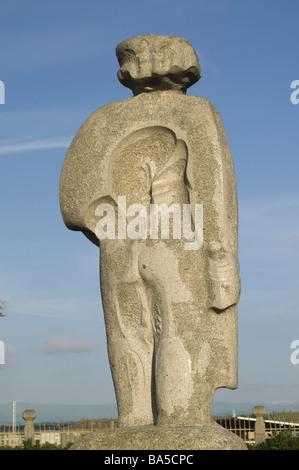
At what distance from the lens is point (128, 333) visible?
6375mm

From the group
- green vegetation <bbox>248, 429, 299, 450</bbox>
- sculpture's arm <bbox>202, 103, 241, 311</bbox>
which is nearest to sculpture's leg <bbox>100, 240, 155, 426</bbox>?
sculpture's arm <bbox>202, 103, 241, 311</bbox>

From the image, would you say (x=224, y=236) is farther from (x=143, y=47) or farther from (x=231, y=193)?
(x=143, y=47)

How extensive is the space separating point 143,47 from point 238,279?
228cm

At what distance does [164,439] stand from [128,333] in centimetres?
115

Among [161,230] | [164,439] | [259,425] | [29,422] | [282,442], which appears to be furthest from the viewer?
[29,422]

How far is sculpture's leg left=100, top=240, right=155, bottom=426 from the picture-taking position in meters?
6.27

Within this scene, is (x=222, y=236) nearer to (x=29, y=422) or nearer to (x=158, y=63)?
(x=158, y=63)

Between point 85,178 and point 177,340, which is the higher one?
point 85,178

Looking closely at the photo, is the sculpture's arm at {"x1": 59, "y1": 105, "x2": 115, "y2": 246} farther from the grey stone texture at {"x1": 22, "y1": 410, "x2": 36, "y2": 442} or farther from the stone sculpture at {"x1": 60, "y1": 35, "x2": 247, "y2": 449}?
the grey stone texture at {"x1": 22, "y1": 410, "x2": 36, "y2": 442}

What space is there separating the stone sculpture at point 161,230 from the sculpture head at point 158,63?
1 centimetres

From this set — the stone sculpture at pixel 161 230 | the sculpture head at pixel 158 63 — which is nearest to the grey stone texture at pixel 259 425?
the stone sculpture at pixel 161 230

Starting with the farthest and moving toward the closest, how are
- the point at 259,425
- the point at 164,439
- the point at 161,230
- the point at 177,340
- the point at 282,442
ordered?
the point at 259,425 → the point at 282,442 → the point at 161,230 → the point at 177,340 → the point at 164,439

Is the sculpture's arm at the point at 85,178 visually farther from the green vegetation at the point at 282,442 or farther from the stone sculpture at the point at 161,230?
the green vegetation at the point at 282,442

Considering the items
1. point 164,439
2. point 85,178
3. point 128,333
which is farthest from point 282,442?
point 85,178
